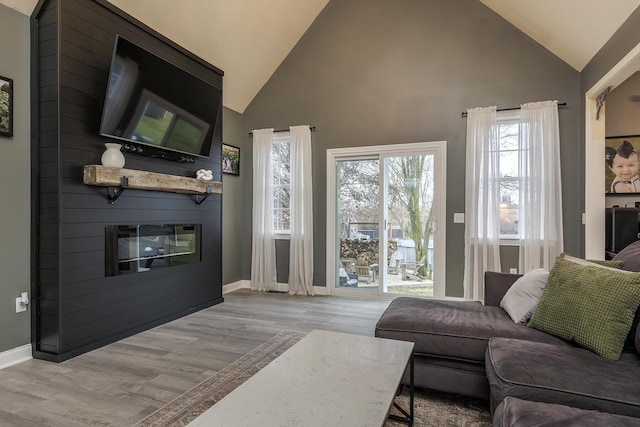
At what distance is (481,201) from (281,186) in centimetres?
270

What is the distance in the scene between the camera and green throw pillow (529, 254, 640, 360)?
5.65 feet

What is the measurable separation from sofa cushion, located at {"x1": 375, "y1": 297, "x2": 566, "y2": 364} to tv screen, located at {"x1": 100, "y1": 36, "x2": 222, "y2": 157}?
262cm

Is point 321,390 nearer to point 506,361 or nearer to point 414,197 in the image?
point 506,361

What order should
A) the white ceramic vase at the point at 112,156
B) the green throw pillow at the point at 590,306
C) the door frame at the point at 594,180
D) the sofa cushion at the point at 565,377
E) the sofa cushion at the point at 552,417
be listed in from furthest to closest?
the door frame at the point at 594,180 < the white ceramic vase at the point at 112,156 < the green throw pillow at the point at 590,306 < the sofa cushion at the point at 565,377 < the sofa cushion at the point at 552,417

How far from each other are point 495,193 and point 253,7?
3.56m

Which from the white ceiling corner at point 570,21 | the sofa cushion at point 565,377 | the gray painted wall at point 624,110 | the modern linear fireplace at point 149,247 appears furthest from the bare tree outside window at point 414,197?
the sofa cushion at point 565,377

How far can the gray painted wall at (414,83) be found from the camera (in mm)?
4074

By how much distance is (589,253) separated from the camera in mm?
3611

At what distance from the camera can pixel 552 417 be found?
1.21 metres

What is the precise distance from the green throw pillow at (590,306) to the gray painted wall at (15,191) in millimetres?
3590

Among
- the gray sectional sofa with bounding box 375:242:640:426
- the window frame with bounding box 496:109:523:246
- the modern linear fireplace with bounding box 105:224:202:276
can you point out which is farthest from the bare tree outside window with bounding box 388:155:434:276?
the modern linear fireplace with bounding box 105:224:202:276

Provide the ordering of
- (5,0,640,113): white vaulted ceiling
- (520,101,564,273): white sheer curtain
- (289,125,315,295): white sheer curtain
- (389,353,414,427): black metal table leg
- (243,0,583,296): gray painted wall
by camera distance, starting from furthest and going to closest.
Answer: (289,125,315,295): white sheer curtain < (243,0,583,296): gray painted wall < (520,101,564,273): white sheer curtain < (5,0,640,113): white vaulted ceiling < (389,353,414,427): black metal table leg

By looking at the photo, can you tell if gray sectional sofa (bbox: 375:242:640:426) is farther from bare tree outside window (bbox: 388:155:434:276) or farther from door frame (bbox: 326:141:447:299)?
bare tree outside window (bbox: 388:155:434:276)

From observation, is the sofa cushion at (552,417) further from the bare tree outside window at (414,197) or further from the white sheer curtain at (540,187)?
the bare tree outside window at (414,197)
